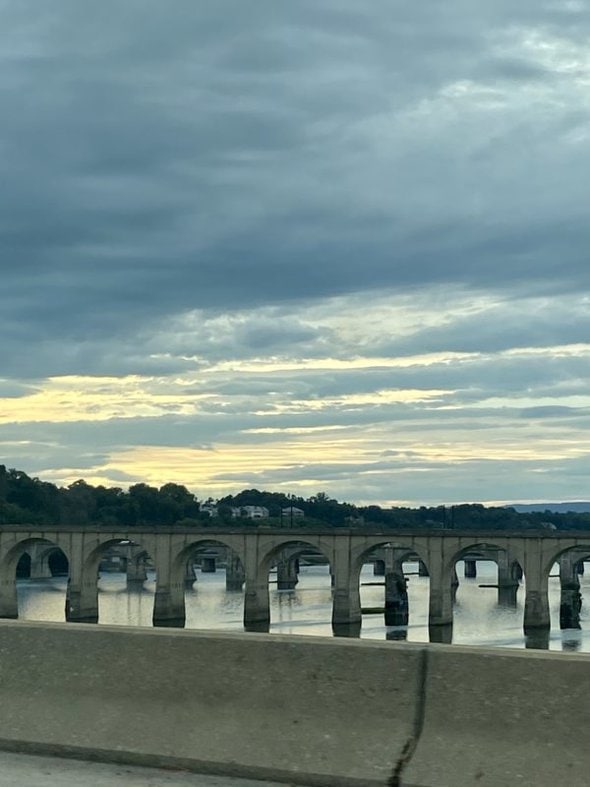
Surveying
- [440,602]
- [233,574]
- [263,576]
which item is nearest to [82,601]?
[263,576]

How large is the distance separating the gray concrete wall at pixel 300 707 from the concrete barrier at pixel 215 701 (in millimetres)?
10

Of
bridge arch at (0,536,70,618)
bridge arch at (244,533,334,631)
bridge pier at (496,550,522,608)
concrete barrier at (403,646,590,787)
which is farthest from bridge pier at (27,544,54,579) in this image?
concrete barrier at (403,646,590,787)

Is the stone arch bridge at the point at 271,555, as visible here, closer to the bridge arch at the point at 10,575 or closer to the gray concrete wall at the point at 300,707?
the bridge arch at the point at 10,575

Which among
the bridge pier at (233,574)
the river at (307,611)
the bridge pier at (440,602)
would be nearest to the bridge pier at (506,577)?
the river at (307,611)

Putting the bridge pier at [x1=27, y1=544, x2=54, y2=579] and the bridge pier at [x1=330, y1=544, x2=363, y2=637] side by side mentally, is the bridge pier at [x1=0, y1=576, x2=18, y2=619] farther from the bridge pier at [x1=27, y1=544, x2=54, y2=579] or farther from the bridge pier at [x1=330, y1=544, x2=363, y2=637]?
the bridge pier at [x1=27, y1=544, x2=54, y2=579]

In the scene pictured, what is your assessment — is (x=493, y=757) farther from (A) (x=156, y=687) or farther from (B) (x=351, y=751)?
(A) (x=156, y=687)

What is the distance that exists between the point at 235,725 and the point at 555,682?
2447 millimetres

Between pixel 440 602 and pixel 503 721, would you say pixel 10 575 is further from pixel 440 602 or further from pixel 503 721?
pixel 503 721

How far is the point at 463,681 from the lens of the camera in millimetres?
8805

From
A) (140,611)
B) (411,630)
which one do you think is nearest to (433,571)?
(411,630)

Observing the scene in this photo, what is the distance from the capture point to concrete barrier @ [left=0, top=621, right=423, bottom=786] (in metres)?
8.91

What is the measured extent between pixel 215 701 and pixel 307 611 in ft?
346

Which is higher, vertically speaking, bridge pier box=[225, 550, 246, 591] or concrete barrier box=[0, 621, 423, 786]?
concrete barrier box=[0, 621, 423, 786]

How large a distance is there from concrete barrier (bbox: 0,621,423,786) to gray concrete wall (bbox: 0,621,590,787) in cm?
1
